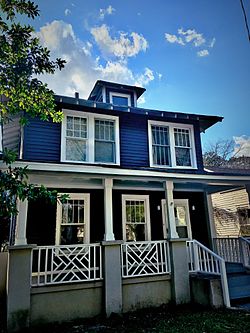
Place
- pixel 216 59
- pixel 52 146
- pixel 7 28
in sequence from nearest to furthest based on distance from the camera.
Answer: pixel 7 28 < pixel 52 146 < pixel 216 59

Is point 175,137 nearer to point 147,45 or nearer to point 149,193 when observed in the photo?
point 149,193

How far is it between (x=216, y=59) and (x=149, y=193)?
7.03 m

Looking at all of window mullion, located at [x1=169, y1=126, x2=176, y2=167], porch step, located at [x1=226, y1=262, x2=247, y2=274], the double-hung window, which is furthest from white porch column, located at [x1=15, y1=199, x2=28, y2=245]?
porch step, located at [x1=226, y1=262, x2=247, y2=274]

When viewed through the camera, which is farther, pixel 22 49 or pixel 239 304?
pixel 239 304

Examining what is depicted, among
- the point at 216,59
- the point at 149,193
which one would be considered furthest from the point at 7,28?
the point at 216,59

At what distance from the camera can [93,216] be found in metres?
7.87

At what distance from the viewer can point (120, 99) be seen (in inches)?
399

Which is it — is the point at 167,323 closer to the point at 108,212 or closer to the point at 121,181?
the point at 108,212

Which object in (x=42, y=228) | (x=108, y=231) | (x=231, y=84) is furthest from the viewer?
(x=231, y=84)

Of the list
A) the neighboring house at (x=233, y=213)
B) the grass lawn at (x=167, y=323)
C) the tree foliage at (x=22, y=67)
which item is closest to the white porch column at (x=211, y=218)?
the grass lawn at (x=167, y=323)

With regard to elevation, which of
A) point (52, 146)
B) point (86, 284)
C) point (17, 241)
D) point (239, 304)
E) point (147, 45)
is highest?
point (147, 45)

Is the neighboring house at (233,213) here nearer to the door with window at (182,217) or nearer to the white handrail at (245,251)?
the door with window at (182,217)

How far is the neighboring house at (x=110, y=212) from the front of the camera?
5172 millimetres

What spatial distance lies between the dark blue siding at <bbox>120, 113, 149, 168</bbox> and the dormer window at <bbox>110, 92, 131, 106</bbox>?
1247 mm
